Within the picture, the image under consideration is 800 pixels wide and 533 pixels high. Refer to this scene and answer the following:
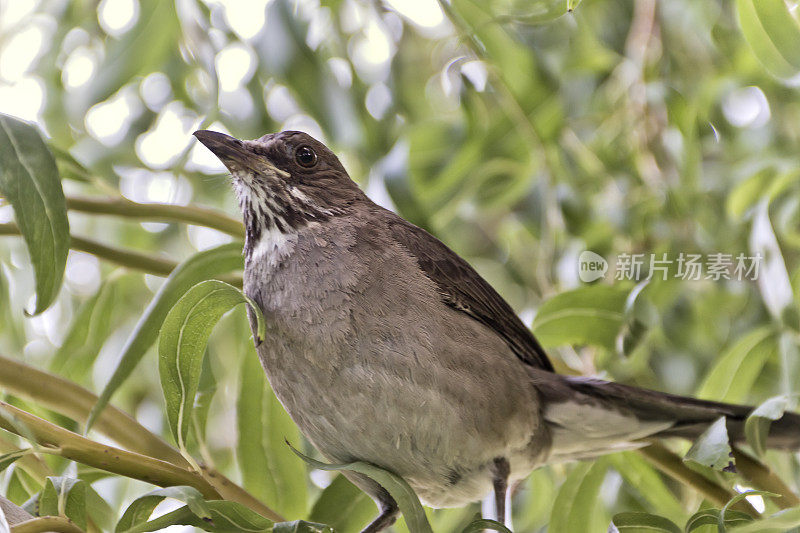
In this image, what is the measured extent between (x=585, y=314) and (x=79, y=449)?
1.28 metres

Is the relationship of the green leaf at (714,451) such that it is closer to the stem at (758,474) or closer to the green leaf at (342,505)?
the stem at (758,474)

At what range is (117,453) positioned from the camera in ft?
4.84

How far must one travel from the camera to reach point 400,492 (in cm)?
154

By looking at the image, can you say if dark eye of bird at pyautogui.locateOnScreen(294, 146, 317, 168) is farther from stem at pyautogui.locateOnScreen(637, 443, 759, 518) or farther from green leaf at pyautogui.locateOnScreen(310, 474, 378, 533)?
stem at pyautogui.locateOnScreen(637, 443, 759, 518)

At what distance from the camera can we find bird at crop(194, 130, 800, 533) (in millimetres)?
1723

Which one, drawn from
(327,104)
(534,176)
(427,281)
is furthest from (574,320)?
(327,104)

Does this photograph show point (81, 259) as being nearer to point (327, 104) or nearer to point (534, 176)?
point (327, 104)

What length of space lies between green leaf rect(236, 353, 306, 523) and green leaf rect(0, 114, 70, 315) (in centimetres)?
60

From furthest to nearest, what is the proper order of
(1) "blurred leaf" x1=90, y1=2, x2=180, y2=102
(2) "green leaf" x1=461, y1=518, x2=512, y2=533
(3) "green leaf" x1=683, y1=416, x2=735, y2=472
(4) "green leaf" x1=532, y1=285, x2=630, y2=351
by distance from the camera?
(1) "blurred leaf" x1=90, y1=2, x2=180, y2=102 → (4) "green leaf" x1=532, y1=285, x2=630, y2=351 → (3) "green leaf" x1=683, y1=416, x2=735, y2=472 → (2) "green leaf" x1=461, y1=518, x2=512, y2=533

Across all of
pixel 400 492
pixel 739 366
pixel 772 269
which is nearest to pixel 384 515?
pixel 400 492

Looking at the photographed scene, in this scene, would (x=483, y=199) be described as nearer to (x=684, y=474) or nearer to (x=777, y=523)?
(x=684, y=474)

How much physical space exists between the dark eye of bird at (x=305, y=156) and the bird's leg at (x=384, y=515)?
784 mm

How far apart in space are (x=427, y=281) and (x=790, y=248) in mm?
1572

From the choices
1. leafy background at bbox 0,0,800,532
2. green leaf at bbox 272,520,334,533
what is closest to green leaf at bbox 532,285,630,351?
leafy background at bbox 0,0,800,532
